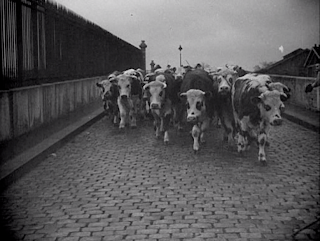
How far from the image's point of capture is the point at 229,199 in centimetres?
608

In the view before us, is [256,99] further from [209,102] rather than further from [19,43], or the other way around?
[19,43]

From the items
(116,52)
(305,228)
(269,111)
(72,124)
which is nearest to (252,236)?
(305,228)

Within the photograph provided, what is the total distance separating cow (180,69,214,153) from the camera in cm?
949

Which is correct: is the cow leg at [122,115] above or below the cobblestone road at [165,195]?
above

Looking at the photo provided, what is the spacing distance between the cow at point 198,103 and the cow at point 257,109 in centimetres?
69

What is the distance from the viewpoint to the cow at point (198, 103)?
9.49 meters

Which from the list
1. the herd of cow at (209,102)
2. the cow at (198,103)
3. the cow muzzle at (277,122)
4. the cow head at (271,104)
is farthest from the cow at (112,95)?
the cow muzzle at (277,122)

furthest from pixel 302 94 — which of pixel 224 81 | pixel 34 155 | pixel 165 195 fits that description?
pixel 165 195

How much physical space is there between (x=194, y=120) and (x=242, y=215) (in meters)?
4.13

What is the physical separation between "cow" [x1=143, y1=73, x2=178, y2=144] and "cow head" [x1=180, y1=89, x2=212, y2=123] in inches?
50.0

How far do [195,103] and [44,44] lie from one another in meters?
5.58

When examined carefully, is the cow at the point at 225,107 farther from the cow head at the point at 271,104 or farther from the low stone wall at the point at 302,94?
the low stone wall at the point at 302,94

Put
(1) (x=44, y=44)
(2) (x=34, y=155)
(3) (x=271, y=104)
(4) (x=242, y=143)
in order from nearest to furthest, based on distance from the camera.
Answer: (3) (x=271, y=104), (2) (x=34, y=155), (4) (x=242, y=143), (1) (x=44, y=44)

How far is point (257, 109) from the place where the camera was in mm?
8688
